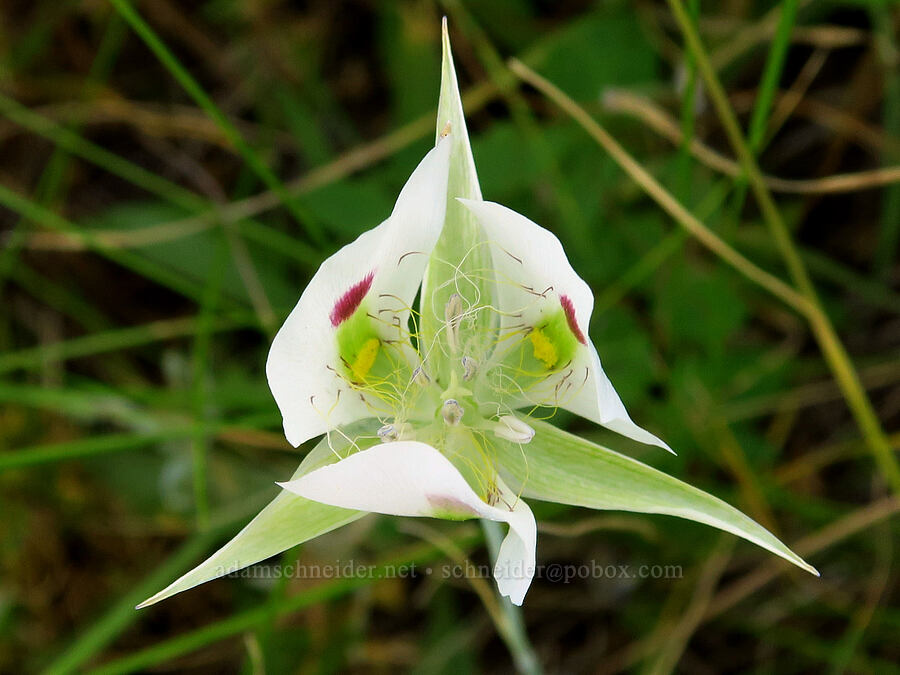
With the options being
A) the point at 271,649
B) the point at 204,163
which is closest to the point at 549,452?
the point at 271,649

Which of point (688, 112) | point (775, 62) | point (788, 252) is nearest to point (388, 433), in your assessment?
point (688, 112)

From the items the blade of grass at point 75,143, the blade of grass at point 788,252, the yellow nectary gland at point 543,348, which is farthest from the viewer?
the blade of grass at point 75,143

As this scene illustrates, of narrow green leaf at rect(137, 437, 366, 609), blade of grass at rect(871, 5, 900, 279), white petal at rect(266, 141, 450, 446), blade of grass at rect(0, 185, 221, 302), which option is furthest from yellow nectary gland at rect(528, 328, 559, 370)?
blade of grass at rect(871, 5, 900, 279)

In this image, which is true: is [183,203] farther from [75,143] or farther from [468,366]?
[468,366]

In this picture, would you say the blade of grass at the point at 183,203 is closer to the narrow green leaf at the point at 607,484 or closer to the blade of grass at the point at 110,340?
the blade of grass at the point at 110,340

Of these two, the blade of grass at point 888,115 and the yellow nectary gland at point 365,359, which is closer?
the yellow nectary gland at point 365,359

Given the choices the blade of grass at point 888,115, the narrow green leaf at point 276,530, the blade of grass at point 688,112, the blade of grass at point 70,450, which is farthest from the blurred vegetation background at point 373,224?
the narrow green leaf at point 276,530
